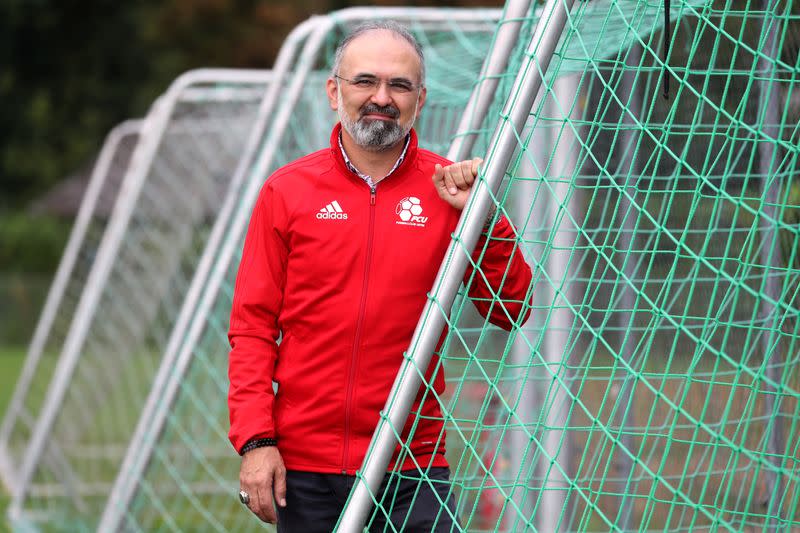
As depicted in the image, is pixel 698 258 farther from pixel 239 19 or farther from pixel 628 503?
pixel 239 19

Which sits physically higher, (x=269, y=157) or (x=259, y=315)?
(x=269, y=157)

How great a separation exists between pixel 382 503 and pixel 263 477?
291 mm

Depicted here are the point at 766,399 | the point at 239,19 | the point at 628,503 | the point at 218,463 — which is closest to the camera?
the point at 766,399

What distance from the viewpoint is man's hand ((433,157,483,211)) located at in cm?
280

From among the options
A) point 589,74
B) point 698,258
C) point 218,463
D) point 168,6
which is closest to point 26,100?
point 168,6

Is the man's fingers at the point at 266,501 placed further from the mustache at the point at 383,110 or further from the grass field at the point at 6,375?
the grass field at the point at 6,375

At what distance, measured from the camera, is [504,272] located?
9.10 ft

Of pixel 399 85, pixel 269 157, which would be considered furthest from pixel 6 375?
pixel 399 85

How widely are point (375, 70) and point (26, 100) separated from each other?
25087mm

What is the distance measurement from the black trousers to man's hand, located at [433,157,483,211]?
0.66 m

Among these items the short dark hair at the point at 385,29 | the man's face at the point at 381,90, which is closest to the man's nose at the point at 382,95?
the man's face at the point at 381,90

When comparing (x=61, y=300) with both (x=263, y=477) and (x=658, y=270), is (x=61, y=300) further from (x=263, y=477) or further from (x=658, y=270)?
(x=263, y=477)

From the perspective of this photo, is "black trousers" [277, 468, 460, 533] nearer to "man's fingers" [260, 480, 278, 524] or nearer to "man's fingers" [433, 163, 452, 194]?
"man's fingers" [260, 480, 278, 524]

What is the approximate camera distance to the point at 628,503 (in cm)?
432
